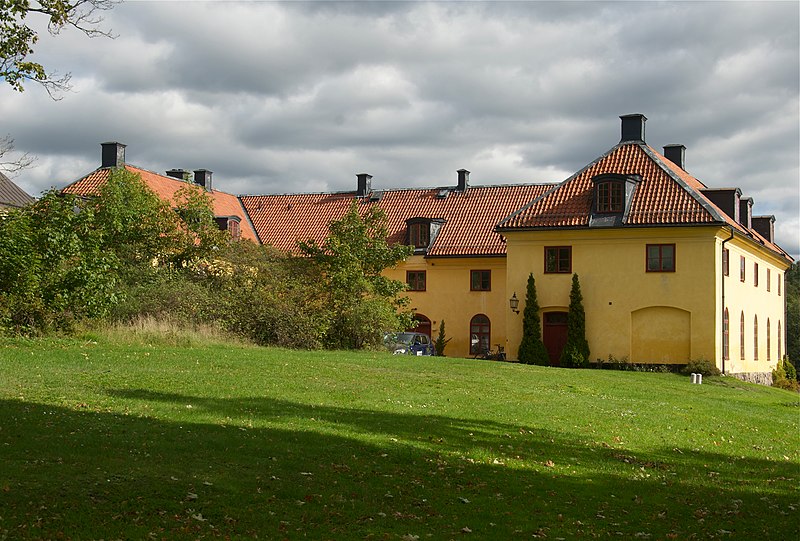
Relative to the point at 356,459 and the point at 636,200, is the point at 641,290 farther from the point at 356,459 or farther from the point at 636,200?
the point at 356,459

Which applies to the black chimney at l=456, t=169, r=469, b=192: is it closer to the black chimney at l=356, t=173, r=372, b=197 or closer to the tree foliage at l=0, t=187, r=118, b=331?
the black chimney at l=356, t=173, r=372, b=197

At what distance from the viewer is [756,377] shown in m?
44.1

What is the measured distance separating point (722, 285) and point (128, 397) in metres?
30.0

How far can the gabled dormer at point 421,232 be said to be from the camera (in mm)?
48875

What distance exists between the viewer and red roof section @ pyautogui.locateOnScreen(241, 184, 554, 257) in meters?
48.4

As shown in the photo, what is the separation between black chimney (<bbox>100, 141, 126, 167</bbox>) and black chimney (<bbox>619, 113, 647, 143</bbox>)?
83.2ft

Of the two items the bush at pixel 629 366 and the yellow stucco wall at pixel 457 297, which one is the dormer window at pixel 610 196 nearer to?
the bush at pixel 629 366

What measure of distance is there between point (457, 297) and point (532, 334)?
29.6 feet

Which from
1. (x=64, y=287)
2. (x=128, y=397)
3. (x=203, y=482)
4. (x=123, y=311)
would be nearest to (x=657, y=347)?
(x=123, y=311)

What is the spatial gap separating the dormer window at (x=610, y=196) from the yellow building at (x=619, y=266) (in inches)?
1.9

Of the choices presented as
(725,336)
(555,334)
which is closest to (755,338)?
(725,336)

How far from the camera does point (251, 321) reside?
30.9 metres

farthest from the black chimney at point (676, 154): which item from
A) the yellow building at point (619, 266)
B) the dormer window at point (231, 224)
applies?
the dormer window at point (231, 224)

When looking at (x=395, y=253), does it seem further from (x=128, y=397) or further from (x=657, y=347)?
(x=128, y=397)
